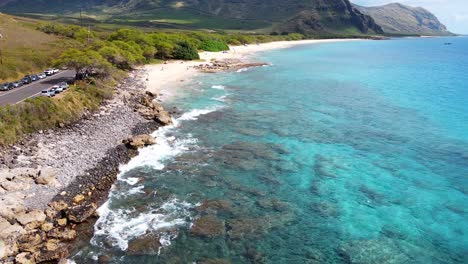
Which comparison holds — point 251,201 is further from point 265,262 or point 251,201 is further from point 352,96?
point 352,96

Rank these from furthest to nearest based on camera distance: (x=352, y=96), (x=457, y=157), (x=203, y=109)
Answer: (x=352, y=96), (x=203, y=109), (x=457, y=157)

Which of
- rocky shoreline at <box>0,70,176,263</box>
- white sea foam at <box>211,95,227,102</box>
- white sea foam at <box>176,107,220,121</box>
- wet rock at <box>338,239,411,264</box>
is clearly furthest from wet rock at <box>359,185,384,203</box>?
white sea foam at <box>211,95,227,102</box>

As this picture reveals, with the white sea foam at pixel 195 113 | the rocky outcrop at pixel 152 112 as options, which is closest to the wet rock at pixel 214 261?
the rocky outcrop at pixel 152 112

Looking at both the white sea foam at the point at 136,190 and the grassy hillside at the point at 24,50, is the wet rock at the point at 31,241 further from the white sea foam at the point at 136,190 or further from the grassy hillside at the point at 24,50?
the grassy hillside at the point at 24,50

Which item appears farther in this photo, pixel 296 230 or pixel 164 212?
pixel 164 212

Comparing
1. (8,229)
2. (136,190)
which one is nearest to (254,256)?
(136,190)

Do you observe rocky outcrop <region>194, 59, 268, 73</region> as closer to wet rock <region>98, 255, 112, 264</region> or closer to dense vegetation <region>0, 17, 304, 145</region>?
dense vegetation <region>0, 17, 304, 145</region>

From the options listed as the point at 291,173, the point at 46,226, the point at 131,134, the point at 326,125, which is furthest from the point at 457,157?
the point at 46,226
